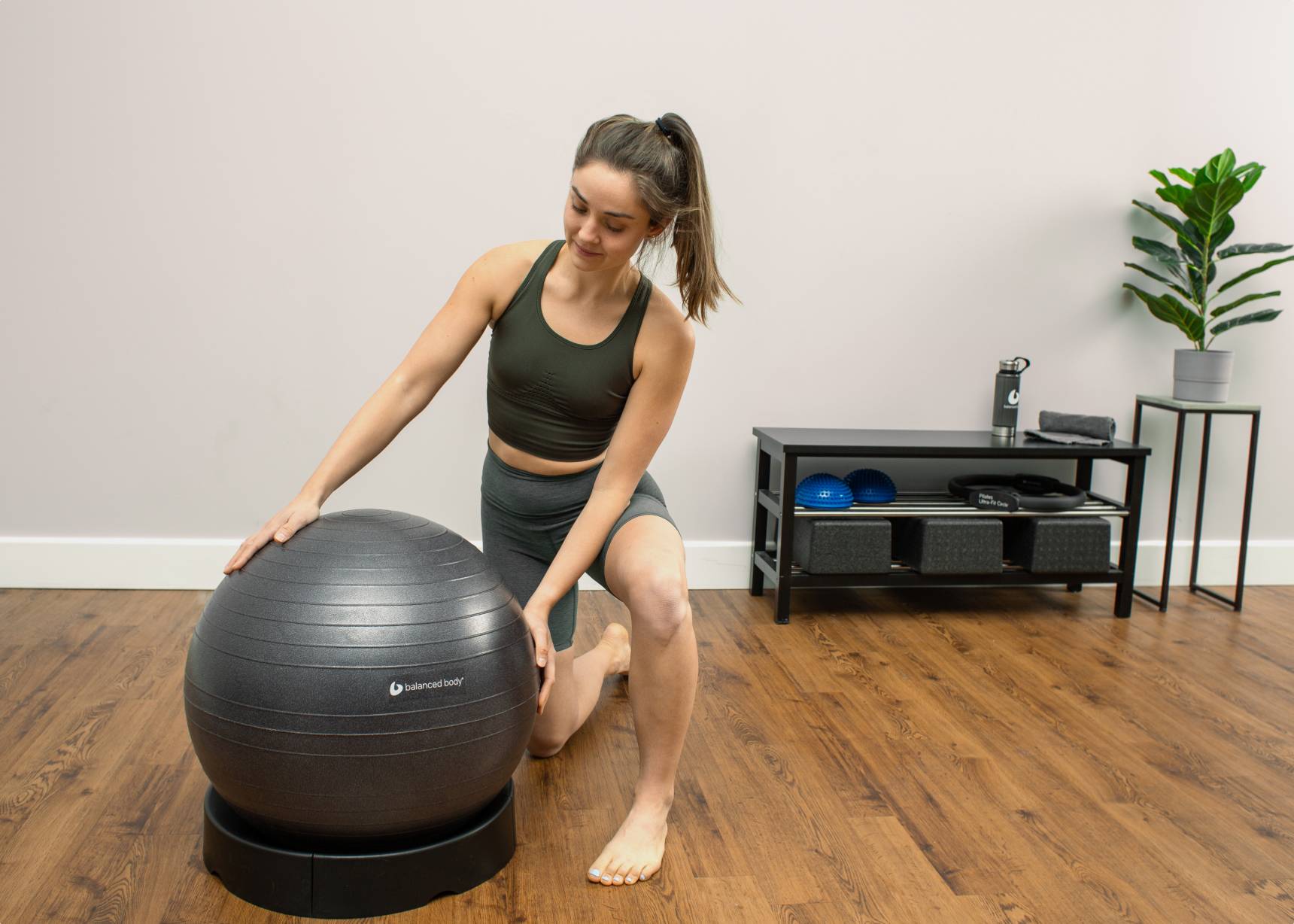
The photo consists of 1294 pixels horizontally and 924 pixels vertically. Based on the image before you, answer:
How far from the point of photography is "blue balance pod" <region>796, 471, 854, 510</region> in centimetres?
302

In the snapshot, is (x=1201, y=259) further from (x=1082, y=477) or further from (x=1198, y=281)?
(x=1082, y=477)

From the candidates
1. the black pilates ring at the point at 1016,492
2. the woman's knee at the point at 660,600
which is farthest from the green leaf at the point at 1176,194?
the woman's knee at the point at 660,600

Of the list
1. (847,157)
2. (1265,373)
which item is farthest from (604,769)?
(1265,373)

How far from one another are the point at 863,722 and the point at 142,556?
2017mm

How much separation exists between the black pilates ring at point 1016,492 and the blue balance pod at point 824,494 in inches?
15.2

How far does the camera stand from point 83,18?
282 centimetres

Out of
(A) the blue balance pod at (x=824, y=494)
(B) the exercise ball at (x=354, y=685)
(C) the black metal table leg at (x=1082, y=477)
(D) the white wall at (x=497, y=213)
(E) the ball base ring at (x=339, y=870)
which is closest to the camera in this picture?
(B) the exercise ball at (x=354, y=685)

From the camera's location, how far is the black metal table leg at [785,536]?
9.67 feet

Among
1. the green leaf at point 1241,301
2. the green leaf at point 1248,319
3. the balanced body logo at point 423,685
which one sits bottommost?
the balanced body logo at point 423,685

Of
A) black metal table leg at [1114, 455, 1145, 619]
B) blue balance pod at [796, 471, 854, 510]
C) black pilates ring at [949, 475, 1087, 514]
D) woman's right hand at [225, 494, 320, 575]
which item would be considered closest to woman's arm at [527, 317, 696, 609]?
woman's right hand at [225, 494, 320, 575]

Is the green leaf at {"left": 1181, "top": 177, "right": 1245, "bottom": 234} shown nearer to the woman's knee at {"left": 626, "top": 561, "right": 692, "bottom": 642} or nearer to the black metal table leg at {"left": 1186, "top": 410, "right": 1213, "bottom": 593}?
the black metal table leg at {"left": 1186, "top": 410, "right": 1213, "bottom": 593}

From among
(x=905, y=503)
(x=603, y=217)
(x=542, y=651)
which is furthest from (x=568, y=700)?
(x=905, y=503)

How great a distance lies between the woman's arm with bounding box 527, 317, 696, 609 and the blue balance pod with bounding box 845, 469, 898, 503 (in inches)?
56.5

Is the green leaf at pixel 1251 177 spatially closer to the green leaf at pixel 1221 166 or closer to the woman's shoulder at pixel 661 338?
the green leaf at pixel 1221 166
